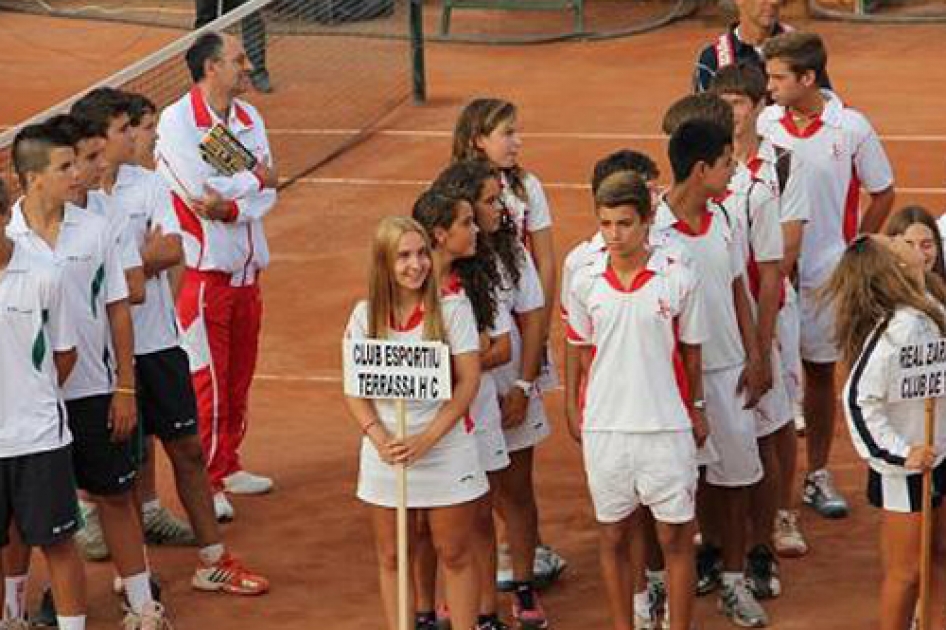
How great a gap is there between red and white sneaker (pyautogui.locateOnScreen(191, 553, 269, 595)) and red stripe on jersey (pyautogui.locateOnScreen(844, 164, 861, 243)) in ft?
11.2

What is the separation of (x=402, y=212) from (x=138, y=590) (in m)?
7.83

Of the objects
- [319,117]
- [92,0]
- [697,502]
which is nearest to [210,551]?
[697,502]

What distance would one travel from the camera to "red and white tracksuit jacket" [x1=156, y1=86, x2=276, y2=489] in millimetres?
12273

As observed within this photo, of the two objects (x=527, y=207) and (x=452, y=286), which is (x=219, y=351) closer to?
(x=527, y=207)

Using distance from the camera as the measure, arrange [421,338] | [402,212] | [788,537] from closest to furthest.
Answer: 1. [421,338]
2. [788,537]
3. [402,212]

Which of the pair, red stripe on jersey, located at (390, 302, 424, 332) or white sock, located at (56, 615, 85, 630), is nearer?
red stripe on jersey, located at (390, 302, 424, 332)

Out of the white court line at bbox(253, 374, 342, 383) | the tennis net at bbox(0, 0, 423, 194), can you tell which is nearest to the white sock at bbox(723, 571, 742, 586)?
the white court line at bbox(253, 374, 342, 383)

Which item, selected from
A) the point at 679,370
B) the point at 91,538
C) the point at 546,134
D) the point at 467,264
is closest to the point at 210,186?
the point at 91,538

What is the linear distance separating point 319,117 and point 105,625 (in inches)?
396

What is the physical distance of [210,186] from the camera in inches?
482

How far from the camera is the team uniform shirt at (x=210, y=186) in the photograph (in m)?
12.2

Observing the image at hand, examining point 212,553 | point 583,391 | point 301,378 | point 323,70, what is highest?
point 583,391

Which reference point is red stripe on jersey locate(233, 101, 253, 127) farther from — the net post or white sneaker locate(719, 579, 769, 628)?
the net post

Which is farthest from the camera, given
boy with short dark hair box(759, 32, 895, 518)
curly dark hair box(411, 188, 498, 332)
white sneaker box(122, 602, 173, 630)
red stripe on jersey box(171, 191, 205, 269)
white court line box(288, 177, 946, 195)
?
white court line box(288, 177, 946, 195)
